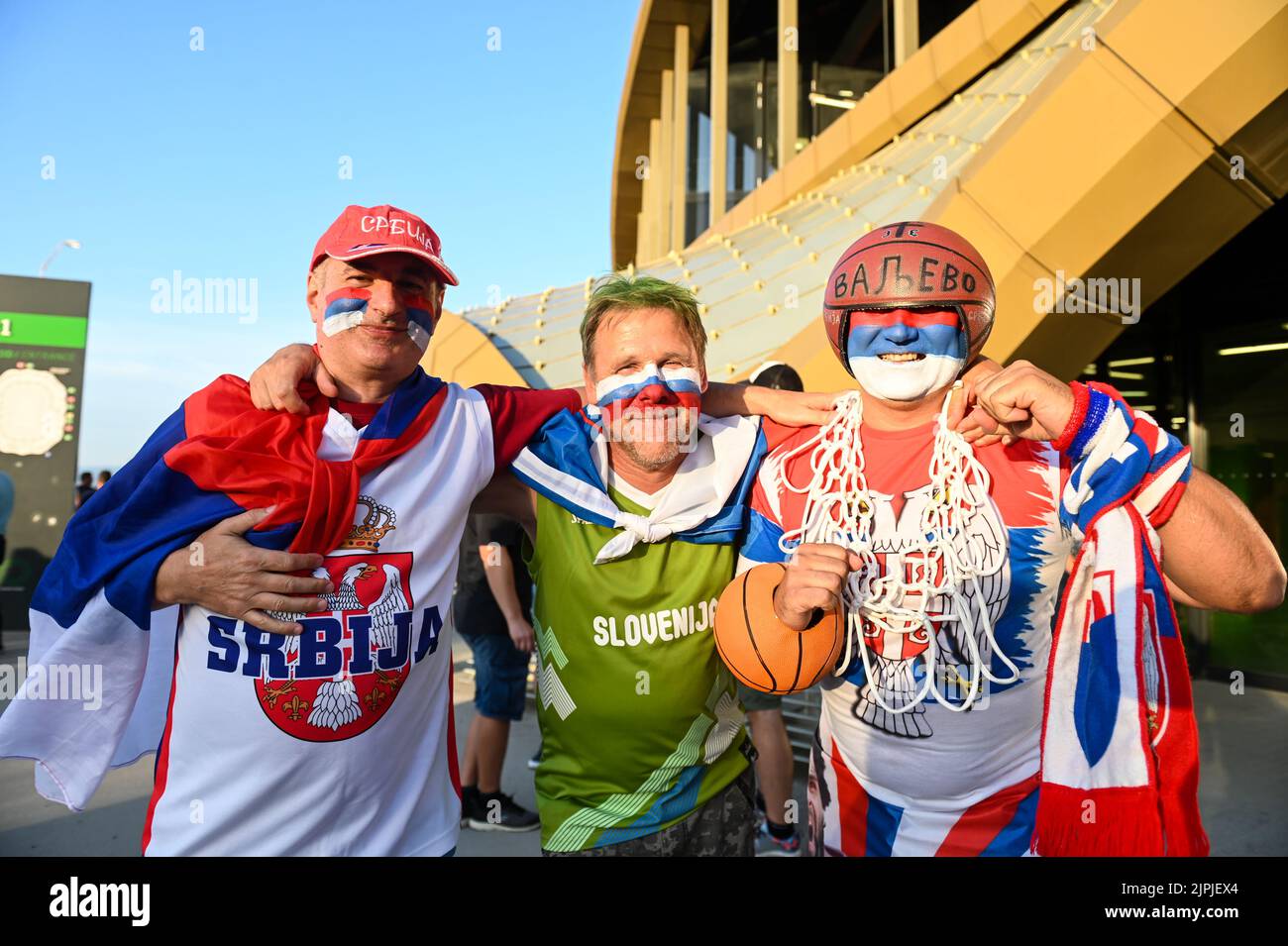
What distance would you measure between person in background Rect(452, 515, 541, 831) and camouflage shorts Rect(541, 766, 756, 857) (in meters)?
2.18

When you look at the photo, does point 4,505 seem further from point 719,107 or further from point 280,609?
point 719,107

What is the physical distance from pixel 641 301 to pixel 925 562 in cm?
96

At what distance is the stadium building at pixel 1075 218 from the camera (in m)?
4.39

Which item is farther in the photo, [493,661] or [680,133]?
[680,133]

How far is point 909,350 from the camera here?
6.17 ft

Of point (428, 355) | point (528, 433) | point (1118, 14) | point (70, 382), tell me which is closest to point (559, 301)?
point (428, 355)

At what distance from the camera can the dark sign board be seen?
8.72 m

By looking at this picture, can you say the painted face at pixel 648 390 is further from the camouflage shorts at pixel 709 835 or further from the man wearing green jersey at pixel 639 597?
the camouflage shorts at pixel 709 835

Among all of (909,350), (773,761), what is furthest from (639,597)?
(773,761)

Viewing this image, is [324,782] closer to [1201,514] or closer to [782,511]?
[782,511]

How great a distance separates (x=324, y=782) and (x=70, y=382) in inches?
355

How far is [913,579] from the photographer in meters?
1.89

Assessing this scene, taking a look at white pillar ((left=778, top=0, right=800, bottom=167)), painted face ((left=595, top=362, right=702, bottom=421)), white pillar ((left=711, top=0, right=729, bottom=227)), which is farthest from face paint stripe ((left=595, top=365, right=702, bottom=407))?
white pillar ((left=711, top=0, right=729, bottom=227))

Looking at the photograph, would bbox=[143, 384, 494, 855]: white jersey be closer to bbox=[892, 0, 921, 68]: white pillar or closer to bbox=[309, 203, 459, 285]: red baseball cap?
bbox=[309, 203, 459, 285]: red baseball cap
